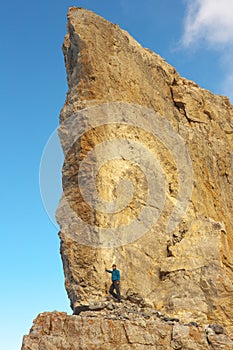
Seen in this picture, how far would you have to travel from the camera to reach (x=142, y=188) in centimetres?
2645

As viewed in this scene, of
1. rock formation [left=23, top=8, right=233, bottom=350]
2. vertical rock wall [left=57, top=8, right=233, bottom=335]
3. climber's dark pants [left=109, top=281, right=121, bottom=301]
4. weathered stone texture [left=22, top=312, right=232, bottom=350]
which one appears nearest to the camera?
weathered stone texture [left=22, top=312, right=232, bottom=350]

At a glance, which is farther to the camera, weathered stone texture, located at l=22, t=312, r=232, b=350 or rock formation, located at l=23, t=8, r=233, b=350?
rock formation, located at l=23, t=8, r=233, b=350

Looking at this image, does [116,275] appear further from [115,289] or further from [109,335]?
[109,335]

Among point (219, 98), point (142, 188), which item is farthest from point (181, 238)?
point (219, 98)

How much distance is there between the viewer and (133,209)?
2570 centimetres

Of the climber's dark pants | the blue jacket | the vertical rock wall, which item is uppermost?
the vertical rock wall

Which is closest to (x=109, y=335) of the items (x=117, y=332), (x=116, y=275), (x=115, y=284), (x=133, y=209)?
(x=117, y=332)

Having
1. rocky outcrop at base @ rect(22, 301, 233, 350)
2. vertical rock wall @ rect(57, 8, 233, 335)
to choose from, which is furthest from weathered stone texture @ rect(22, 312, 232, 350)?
vertical rock wall @ rect(57, 8, 233, 335)

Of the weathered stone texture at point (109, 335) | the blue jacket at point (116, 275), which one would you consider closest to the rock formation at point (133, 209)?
the weathered stone texture at point (109, 335)

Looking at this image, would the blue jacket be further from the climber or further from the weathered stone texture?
the weathered stone texture

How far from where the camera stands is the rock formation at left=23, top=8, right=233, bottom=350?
2164 centimetres

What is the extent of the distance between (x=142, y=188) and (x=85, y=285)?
17.9 feet

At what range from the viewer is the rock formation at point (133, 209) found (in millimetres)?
21641

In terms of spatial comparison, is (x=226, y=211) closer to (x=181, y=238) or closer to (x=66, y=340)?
(x=181, y=238)
